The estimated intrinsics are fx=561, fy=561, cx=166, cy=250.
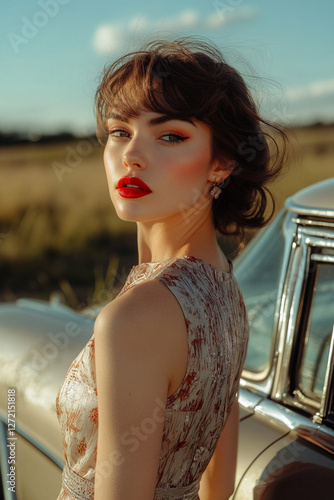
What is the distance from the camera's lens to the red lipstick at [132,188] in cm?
130

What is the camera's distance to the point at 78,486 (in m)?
1.34

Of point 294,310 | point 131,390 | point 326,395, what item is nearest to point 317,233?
point 294,310

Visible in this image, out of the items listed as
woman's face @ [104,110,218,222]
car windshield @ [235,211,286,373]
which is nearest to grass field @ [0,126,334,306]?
car windshield @ [235,211,286,373]

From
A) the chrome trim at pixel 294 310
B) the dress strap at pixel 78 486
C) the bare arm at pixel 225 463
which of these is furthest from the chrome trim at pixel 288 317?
the dress strap at pixel 78 486

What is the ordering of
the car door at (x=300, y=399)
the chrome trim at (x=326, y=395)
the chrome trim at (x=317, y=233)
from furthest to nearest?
the chrome trim at (x=317, y=233)
the chrome trim at (x=326, y=395)
the car door at (x=300, y=399)

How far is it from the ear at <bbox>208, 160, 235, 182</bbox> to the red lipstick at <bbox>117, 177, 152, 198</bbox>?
0.18 m

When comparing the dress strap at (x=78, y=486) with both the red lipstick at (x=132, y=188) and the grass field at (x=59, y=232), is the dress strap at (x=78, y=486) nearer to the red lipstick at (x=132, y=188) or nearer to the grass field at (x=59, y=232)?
the red lipstick at (x=132, y=188)

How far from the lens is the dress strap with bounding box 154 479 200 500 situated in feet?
4.25

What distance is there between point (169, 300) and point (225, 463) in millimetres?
703

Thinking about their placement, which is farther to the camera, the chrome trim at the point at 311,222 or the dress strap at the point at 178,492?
the chrome trim at the point at 311,222

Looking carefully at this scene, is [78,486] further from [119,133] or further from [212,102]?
[212,102]

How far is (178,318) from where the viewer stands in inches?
43.4

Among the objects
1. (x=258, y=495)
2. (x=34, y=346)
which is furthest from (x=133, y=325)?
(x=34, y=346)

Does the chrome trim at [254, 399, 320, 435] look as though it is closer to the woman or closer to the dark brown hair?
the woman
